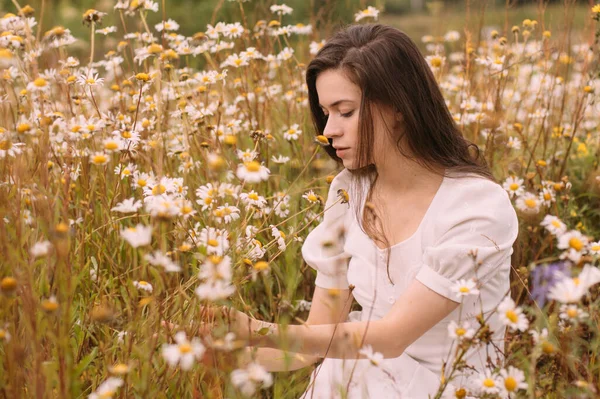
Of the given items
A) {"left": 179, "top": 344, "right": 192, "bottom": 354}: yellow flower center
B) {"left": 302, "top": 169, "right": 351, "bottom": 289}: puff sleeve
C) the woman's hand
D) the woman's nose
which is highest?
{"left": 179, "top": 344, "right": 192, "bottom": 354}: yellow flower center

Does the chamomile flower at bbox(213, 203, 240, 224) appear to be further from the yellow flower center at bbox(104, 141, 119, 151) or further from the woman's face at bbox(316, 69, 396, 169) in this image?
the woman's face at bbox(316, 69, 396, 169)

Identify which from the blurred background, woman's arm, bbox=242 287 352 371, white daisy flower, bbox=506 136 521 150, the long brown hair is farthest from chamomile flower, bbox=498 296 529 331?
white daisy flower, bbox=506 136 521 150

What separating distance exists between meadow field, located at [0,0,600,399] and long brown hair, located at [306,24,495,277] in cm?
16

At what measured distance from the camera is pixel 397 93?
177 centimetres

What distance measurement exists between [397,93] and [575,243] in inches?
29.1

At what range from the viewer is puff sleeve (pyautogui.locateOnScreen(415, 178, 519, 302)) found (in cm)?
155

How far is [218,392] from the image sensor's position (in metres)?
1.27

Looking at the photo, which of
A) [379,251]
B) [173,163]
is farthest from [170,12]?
[379,251]

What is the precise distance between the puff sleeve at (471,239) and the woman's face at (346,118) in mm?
234

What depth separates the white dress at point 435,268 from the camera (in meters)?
1.57

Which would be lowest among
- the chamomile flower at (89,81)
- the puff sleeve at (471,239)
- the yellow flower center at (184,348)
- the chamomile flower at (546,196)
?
the chamomile flower at (546,196)

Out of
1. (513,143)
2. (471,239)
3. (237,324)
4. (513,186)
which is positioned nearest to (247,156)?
(237,324)

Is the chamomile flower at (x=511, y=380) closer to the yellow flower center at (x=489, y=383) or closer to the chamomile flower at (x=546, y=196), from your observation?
the yellow flower center at (x=489, y=383)

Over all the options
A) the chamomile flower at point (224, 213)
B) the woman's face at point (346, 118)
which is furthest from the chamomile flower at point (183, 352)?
the woman's face at point (346, 118)
